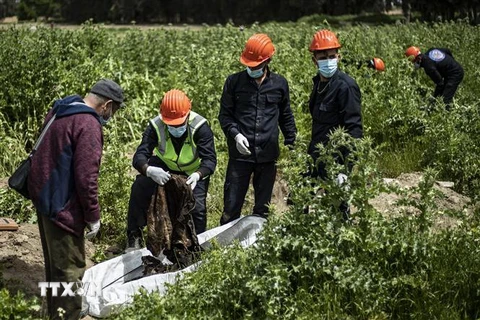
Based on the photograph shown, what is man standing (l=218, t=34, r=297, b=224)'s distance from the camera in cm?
666

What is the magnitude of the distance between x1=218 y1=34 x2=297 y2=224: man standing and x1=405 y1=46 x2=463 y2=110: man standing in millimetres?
4514

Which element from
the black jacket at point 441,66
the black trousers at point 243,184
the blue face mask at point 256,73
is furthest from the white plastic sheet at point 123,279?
the black jacket at point 441,66

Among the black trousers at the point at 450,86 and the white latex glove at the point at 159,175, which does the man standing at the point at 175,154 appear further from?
the black trousers at the point at 450,86

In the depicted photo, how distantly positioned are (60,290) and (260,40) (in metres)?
2.71

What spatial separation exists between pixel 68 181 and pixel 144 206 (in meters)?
1.87

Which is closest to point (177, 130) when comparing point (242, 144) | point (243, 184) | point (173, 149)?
point (173, 149)

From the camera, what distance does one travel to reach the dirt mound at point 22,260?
19.6 ft

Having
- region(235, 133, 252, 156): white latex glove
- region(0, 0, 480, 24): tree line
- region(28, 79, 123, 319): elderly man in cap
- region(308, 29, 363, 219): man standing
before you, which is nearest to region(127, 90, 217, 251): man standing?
region(235, 133, 252, 156): white latex glove

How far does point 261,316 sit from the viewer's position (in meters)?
4.99

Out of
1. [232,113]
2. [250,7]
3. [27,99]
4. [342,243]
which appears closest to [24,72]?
[27,99]

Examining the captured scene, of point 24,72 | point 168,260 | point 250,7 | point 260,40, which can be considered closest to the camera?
point 168,260

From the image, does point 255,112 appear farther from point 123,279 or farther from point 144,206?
point 123,279

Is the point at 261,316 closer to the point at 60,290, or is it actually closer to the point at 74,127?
the point at 60,290

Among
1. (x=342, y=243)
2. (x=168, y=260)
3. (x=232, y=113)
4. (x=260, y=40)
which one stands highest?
(x=260, y=40)
